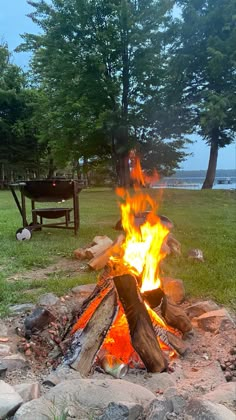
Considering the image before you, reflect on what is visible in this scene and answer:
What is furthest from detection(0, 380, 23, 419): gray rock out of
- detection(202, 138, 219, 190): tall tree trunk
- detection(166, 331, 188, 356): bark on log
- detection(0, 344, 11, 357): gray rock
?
detection(202, 138, 219, 190): tall tree trunk

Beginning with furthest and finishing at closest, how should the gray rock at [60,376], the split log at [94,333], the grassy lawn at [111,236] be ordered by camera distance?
1. the grassy lawn at [111,236]
2. the split log at [94,333]
3. the gray rock at [60,376]

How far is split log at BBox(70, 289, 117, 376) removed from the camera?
2.06 metres

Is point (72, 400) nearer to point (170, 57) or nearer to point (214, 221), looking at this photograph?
point (214, 221)

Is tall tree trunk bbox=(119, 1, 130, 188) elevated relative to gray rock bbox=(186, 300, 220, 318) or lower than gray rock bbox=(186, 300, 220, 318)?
elevated

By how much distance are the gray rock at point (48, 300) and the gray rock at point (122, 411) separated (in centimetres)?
151

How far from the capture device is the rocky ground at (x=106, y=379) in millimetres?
1539

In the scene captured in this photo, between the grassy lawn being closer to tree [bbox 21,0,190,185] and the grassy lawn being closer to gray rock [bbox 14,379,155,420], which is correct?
gray rock [bbox 14,379,155,420]

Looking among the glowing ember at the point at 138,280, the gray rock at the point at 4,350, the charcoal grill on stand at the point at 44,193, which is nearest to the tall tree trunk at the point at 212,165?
the charcoal grill on stand at the point at 44,193

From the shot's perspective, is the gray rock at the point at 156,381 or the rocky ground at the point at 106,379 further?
the gray rock at the point at 156,381

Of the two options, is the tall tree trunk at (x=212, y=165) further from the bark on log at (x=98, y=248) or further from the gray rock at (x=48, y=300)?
the gray rock at (x=48, y=300)

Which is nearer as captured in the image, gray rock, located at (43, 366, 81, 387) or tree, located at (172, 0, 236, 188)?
gray rock, located at (43, 366, 81, 387)

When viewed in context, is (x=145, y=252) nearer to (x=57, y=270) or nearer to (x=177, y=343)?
(x=177, y=343)

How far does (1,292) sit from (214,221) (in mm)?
5784

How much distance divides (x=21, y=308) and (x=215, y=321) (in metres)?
1.44
